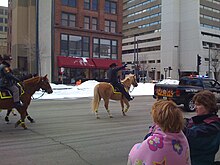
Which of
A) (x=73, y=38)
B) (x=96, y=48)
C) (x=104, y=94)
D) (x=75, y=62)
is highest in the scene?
(x=73, y=38)

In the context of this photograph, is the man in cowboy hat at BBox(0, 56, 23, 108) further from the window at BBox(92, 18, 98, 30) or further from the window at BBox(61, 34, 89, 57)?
the window at BBox(92, 18, 98, 30)

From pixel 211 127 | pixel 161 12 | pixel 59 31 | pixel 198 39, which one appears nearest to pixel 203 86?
pixel 211 127

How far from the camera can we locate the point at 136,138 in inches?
309

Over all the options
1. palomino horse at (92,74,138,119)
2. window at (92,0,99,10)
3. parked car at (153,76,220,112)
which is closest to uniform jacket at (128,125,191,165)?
palomino horse at (92,74,138,119)

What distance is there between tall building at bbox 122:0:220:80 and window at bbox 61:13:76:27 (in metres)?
34.5

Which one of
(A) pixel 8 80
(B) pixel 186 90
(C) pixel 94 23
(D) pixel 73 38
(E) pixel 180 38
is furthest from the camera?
(E) pixel 180 38

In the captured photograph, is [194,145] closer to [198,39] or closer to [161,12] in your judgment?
[198,39]

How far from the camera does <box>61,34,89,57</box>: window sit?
145ft

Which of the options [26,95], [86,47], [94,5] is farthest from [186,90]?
[94,5]

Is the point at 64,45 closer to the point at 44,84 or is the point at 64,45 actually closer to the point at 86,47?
the point at 86,47

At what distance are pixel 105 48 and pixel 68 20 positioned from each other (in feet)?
25.9

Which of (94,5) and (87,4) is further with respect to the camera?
(94,5)

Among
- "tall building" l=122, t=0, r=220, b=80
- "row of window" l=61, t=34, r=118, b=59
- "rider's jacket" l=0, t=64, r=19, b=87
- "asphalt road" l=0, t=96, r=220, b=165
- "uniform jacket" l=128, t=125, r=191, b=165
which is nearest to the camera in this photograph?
"uniform jacket" l=128, t=125, r=191, b=165

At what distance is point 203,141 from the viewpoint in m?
2.91
